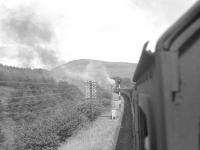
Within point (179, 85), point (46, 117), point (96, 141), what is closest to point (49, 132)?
point (96, 141)

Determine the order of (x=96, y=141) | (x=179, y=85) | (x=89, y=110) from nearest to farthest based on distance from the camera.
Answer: (x=179, y=85) < (x=96, y=141) < (x=89, y=110)

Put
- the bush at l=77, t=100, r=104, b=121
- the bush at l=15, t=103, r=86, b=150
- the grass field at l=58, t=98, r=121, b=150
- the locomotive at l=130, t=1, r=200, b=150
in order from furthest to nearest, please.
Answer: the bush at l=77, t=100, r=104, b=121
the bush at l=15, t=103, r=86, b=150
the grass field at l=58, t=98, r=121, b=150
the locomotive at l=130, t=1, r=200, b=150

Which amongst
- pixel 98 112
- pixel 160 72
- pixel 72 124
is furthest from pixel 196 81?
pixel 98 112

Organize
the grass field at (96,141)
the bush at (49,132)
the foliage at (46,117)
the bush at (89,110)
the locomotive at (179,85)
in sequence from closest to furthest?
the locomotive at (179,85)
the grass field at (96,141)
the bush at (49,132)
the foliage at (46,117)
the bush at (89,110)

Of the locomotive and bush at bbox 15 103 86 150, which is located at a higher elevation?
the locomotive

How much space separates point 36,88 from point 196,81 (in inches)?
1175

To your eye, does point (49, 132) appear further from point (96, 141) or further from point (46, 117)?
point (46, 117)

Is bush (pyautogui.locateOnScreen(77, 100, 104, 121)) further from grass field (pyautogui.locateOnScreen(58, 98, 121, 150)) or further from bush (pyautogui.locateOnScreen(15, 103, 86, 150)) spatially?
grass field (pyautogui.locateOnScreen(58, 98, 121, 150))

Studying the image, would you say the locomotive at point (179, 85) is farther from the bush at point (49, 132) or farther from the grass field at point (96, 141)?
the bush at point (49, 132)

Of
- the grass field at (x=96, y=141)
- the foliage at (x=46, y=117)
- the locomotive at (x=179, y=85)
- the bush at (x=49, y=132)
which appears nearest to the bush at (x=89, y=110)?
the foliage at (x=46, y=117)

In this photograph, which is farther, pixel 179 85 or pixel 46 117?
pixel 46 117

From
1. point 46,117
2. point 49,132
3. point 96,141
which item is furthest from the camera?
point 46,117

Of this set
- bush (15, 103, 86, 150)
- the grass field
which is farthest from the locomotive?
bush (15, 103, 86, 150)

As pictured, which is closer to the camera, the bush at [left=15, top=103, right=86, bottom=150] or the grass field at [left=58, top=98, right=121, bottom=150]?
the grass field at [left=58, top=98, right=121, bottom=150]
